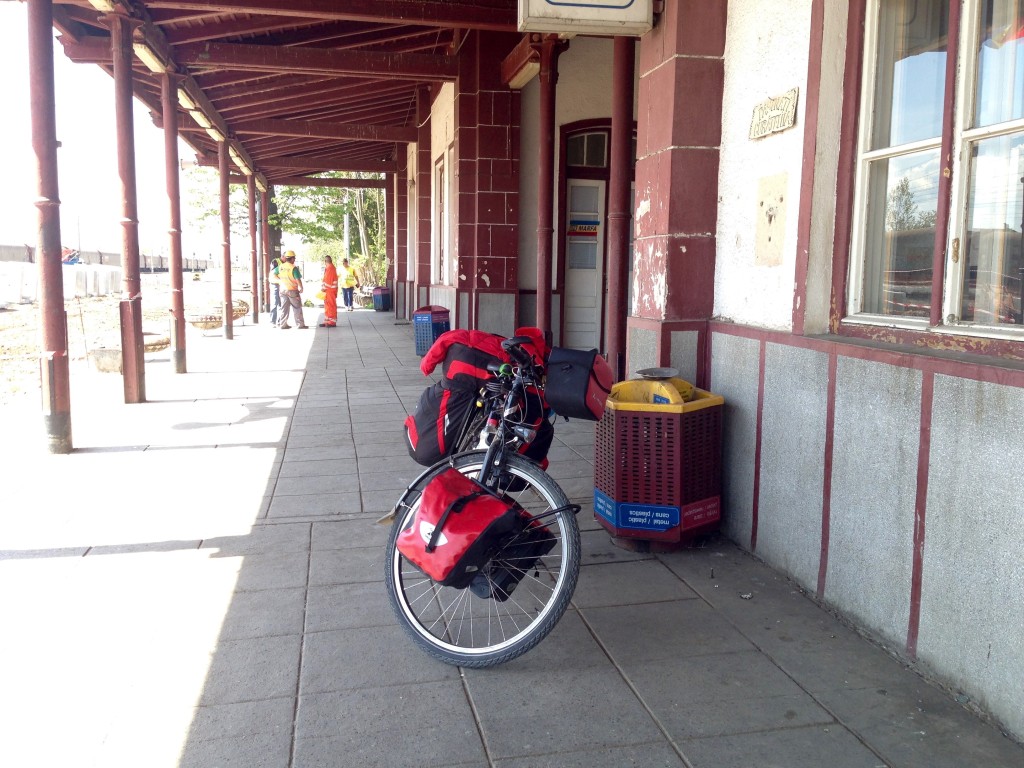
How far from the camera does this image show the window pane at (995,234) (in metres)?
2.79

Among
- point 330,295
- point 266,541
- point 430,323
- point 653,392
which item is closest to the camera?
point 653,392

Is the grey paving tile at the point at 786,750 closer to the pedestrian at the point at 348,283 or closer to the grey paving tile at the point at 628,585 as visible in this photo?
the grey paving tile at the point at 628,585

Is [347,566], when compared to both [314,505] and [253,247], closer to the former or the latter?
[314,505]

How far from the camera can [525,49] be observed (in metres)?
9.47

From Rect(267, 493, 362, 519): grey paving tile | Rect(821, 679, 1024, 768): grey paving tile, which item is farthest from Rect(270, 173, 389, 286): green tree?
Rect(821, 679, 1024, 768): grey paving tile

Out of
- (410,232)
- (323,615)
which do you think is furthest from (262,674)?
(410,232)

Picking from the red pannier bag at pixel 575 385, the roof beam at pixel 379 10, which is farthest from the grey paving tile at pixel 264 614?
the roof beam at pixel 379 10

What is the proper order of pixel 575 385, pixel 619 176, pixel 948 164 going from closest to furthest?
pixel 948 164 < pixel 575 385 < pixel 619 176

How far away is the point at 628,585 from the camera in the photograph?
381cm

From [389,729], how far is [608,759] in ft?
2.23

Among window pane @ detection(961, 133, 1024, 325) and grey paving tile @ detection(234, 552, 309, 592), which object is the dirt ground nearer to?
grey paving tile @ detection(234, 552, 309, 592)

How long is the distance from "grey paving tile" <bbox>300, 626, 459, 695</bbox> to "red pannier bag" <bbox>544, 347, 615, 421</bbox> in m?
1.03

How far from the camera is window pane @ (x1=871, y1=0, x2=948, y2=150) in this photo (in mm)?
3154

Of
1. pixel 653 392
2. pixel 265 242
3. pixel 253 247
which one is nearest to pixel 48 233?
pixel 653 392
